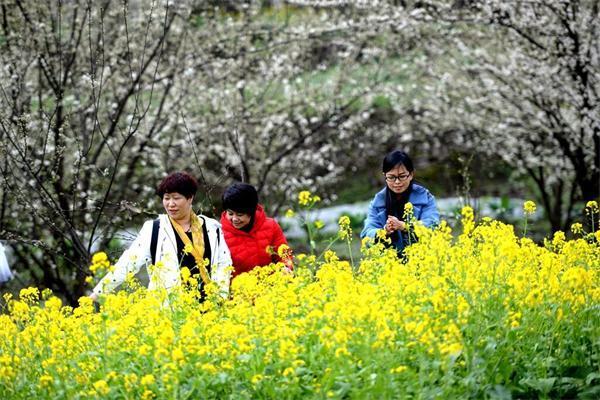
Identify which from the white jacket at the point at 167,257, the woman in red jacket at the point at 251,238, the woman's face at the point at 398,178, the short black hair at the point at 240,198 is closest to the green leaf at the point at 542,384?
the white jacket at the point at 167,257

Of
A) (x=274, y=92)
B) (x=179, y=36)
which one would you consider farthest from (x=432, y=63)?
(x=179, y=36)

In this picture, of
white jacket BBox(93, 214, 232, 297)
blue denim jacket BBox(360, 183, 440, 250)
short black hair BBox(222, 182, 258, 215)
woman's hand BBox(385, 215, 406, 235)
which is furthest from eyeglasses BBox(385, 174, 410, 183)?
white jacket BBox(93, 214, 232, 297)

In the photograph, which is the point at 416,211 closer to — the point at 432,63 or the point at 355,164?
the point at 432,63

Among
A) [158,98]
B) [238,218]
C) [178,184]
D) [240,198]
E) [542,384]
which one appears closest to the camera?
[542,384]

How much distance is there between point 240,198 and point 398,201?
1166mm

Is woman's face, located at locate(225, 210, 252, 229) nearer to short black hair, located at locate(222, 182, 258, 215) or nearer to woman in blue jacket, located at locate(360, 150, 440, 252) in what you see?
short black hair, located at locate(222, 182, 258, 215)

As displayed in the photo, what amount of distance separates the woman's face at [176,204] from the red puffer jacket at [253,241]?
47 centimetres

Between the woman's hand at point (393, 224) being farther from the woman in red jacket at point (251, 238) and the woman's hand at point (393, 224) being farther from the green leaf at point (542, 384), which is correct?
the green leaf at point (542, 384)

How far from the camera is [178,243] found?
5965mm

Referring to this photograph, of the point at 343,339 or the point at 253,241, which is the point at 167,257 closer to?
the point at 253,241

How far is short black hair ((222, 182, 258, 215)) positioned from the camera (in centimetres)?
607

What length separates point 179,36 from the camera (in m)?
11.2

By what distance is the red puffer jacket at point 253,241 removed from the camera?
20.6 feet

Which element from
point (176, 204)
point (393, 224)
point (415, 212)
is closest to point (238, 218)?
point (176, 204)
